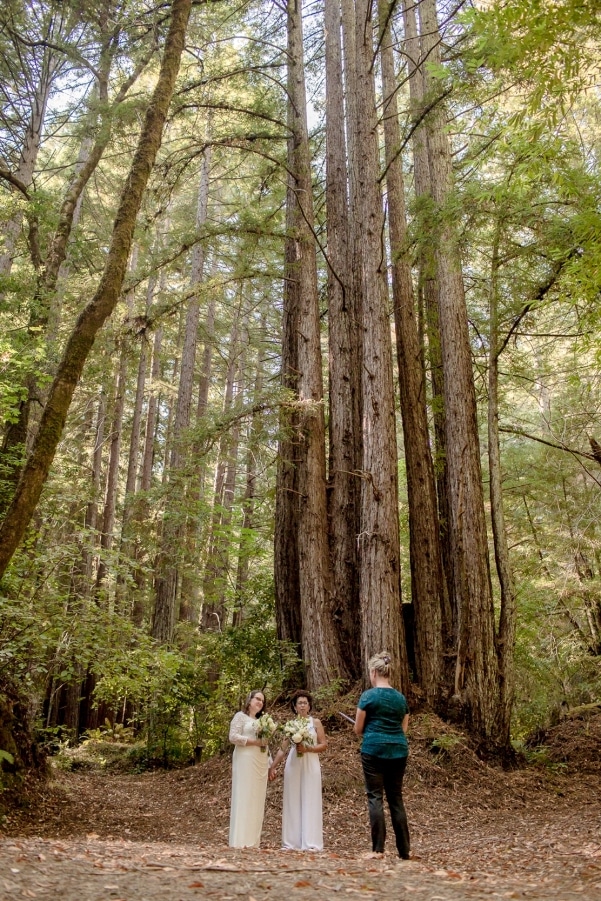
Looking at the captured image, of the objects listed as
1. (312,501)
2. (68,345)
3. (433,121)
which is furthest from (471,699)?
(433,121)

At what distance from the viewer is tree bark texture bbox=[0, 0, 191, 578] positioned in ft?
17.2

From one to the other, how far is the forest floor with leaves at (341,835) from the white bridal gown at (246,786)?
27 cm

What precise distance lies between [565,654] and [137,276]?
371 inches

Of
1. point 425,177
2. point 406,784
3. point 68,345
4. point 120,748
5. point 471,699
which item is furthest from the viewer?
point 120,748

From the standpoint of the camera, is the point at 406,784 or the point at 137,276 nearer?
the point at 406,784

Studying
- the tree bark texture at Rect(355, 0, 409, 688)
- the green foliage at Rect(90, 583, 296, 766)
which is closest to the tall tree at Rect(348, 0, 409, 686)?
the tree bark texture at Rect(355, 0, 409, 688)

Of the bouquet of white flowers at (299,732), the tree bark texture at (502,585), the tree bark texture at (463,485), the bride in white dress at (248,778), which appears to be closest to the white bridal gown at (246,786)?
the bride in white dress at (248,778)

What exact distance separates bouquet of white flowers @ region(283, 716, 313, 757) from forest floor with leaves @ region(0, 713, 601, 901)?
872 millimetres

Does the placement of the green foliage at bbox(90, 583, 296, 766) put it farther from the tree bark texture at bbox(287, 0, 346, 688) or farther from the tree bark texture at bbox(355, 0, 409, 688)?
the tree bark texture at bbox(355, 0, 409, 688)

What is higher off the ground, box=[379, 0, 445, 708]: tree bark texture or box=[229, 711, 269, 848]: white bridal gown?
box=[379, 0, 445, 708]: tree bark texture

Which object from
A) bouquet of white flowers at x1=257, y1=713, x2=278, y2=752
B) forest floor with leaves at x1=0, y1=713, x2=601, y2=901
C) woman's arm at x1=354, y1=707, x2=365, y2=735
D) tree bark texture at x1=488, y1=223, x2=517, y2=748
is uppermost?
tree bark texture at x1=488, y1=223, x2=517, y2=748

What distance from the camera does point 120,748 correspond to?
45.6ft

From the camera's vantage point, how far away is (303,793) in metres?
5.77

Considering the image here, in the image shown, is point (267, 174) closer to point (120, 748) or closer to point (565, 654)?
point (565, 654)
